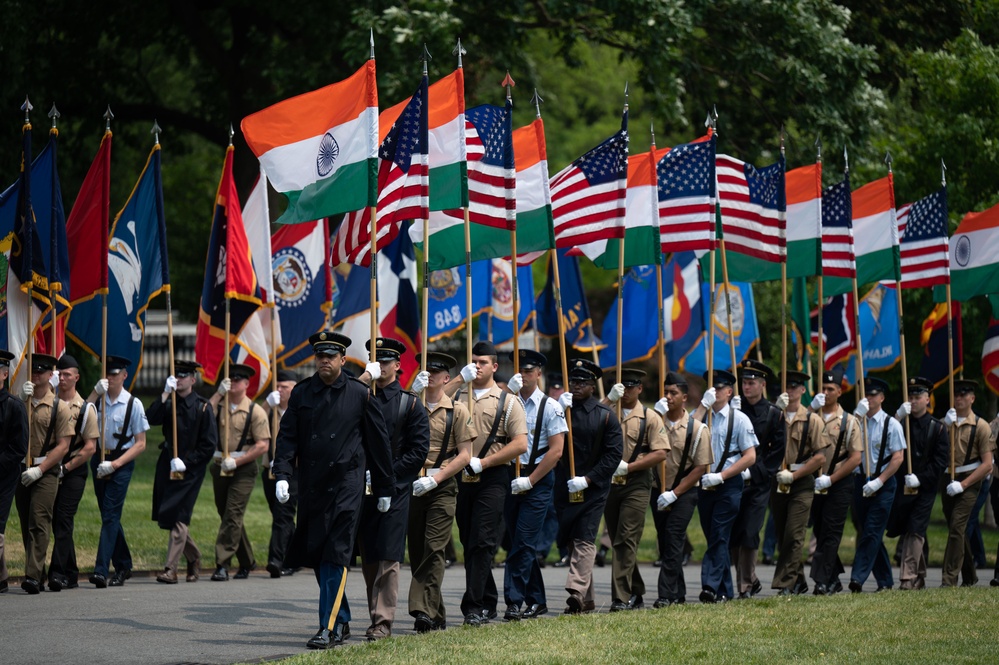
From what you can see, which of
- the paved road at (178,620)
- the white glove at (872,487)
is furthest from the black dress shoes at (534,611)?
the white glove at (872,487)

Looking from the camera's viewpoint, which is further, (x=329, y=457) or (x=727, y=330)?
(x=727, y=330)

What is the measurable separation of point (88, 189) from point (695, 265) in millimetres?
9008

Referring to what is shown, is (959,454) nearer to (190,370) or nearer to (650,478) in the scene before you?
(650,478)

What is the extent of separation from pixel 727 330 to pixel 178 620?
32.6 feet

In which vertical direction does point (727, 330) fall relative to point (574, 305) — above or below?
below

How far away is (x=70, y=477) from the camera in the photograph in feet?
40.8

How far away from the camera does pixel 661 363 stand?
12633mm

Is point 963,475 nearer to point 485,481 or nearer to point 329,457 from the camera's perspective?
point 485,481

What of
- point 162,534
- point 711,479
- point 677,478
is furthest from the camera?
point 162,534

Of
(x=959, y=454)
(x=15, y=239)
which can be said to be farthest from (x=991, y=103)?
(x=15, y=239)

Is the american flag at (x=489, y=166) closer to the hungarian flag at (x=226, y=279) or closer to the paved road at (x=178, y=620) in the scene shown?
the hungarian flag at (x=226, y=279)

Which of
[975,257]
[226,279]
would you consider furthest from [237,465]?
[975,257]

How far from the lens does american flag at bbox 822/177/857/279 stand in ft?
50.1

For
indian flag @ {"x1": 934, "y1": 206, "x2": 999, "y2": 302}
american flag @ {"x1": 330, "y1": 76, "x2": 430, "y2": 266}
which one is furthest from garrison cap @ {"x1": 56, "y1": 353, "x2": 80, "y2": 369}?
indian flag @ {"x1": 934, "y1": 206, "x2": 999, "y2": 302}
